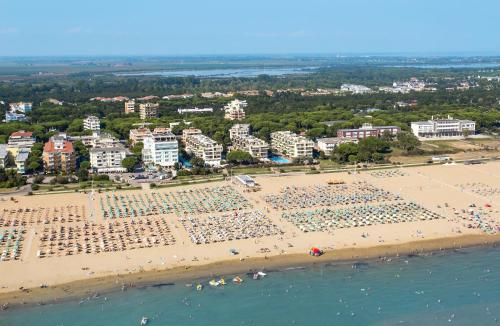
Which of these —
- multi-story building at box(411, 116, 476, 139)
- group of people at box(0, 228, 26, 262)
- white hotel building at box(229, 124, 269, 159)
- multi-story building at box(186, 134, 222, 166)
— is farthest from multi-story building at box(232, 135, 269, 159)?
group of people at box(0, 228, 26, 262)

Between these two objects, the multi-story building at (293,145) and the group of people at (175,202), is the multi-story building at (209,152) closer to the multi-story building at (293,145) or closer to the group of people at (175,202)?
the multi-story building at (293,145)

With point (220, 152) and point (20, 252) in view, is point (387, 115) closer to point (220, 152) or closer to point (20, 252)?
point (220, 152)

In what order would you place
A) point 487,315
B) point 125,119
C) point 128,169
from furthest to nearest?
point 125,119
point 128,169
point 487,315

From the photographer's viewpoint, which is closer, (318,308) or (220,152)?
(318,308)

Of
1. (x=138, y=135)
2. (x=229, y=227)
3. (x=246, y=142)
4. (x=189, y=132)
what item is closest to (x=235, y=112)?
(x=189, y=132)

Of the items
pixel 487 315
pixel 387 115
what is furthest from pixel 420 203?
pixel 387 115

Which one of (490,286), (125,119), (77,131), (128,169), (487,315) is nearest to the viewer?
(487,315)

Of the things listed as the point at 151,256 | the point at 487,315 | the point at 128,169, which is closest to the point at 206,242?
the point at 151,256
